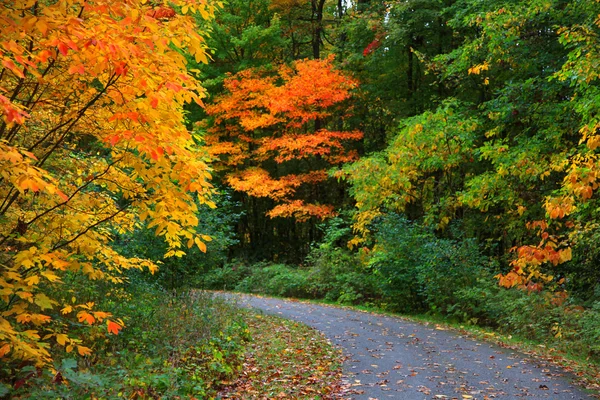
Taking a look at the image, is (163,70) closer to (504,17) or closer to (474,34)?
(504,17)

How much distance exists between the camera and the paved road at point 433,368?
6914 mm

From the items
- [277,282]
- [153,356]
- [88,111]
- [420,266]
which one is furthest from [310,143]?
[88,111]

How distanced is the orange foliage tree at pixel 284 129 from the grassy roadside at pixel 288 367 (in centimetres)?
1106

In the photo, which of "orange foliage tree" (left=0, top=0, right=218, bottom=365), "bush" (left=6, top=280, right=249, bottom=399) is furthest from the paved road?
"orange foliage tree" (left=0, top=0, right=218, bottom=365)

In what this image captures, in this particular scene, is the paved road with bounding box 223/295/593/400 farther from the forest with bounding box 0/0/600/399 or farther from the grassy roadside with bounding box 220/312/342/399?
the forest with bounding box 0/0/600/399

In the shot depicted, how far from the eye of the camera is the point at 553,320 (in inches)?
440

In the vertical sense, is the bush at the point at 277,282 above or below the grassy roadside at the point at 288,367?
below

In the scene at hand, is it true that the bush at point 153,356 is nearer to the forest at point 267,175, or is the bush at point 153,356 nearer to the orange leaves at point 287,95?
the forest at point 267,175

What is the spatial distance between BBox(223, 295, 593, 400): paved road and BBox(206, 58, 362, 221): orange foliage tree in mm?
10331

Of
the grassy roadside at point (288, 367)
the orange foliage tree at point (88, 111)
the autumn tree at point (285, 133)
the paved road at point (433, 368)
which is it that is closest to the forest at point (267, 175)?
the orange foliage tree at point (88, 111)

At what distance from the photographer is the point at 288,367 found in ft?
26.7

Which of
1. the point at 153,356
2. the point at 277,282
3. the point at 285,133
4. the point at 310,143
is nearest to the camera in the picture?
the point at 153,356

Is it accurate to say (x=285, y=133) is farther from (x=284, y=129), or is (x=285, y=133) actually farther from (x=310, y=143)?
(x=310, y=143)

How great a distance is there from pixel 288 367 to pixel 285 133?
1620 centimetres
